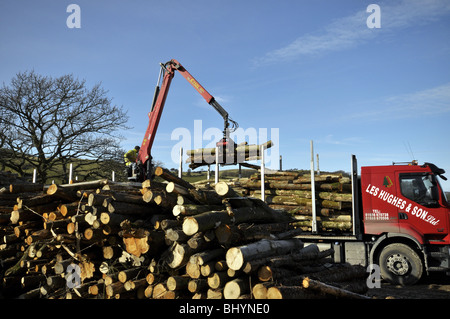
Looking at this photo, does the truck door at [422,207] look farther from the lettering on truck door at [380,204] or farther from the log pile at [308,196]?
the log pile at [308,196]

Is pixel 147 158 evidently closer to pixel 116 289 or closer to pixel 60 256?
pixel 60 256

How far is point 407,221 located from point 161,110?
8.49m

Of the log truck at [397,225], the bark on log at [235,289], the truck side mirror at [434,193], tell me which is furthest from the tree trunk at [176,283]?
the truck side mirror at [434,193]

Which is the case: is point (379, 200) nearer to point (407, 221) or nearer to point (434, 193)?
point (407, 221)

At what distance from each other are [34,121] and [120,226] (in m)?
21.9

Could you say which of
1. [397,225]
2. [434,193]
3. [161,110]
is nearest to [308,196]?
[397,225]

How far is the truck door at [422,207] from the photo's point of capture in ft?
31.9

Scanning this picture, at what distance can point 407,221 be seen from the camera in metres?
9.94

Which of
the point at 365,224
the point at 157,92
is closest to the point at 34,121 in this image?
the point at 157,92

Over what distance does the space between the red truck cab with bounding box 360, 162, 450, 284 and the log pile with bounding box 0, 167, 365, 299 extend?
116 inches

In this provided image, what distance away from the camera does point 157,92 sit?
45.4 ft

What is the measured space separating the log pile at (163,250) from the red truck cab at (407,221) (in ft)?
9.68

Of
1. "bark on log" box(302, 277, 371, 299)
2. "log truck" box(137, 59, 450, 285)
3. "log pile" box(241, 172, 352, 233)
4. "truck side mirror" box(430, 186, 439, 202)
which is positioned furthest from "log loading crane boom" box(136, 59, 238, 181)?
"bark on log" box(302, 277, 371, 299)
